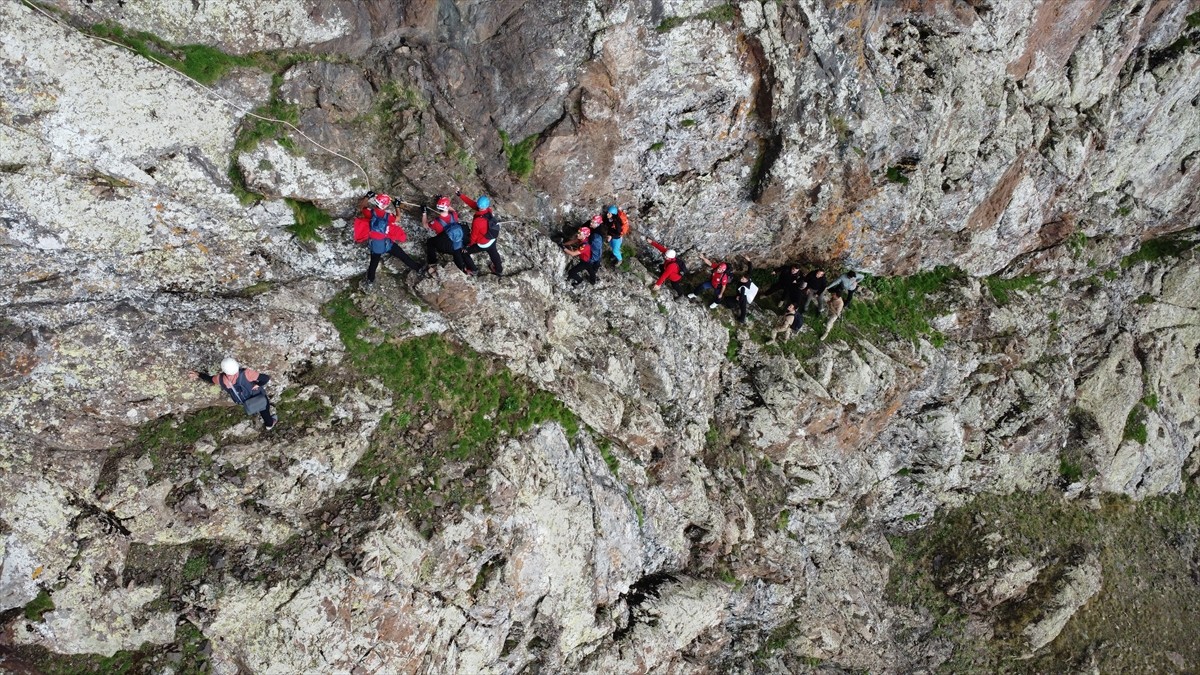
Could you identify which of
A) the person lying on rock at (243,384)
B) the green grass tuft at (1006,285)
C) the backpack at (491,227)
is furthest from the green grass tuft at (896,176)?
the person lying on rock at (243,384)

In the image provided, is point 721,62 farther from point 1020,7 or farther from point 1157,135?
point 1157,135

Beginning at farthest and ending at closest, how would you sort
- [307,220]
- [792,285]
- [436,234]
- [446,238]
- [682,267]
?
1. [792,285]
2. [682,267]
3. [436,234]
4. [307,220]
5. [446,238]

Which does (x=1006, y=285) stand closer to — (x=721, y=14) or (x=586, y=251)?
(x=721, y=14)

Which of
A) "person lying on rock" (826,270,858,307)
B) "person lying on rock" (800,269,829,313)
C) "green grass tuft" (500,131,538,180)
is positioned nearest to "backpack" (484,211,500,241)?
"green grass tuft" (500,131,538,180)

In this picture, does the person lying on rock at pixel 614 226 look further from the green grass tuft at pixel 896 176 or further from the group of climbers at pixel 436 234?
the green grass tuft at pixel 896 176

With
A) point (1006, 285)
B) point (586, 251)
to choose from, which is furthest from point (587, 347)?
point (1006, 285)

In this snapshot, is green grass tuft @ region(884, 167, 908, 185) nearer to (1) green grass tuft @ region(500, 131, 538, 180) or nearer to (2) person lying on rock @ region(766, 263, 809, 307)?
(2) person lying on rock @ region(766, 263, 809, 307)

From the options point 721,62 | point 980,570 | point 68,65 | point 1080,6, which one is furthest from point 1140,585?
point 68,65
